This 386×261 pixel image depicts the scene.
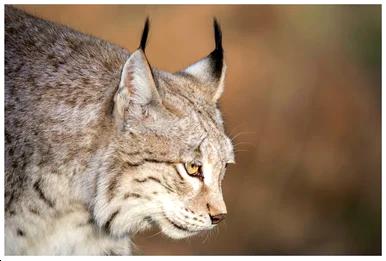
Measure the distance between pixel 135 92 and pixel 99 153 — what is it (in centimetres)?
35

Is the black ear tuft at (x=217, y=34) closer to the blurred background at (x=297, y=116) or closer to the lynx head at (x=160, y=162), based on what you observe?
the lynx head at (x=160, y=162)

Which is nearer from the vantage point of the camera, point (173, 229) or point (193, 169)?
point (193, 169)

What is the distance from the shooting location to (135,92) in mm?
4867

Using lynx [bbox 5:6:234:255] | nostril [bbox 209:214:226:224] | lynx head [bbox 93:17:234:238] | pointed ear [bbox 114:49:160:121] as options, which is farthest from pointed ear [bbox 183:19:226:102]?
nostril [bbox 209:214:226:224]

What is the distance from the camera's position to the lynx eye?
4.85 metres

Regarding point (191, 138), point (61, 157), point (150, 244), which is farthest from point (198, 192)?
point (150, 244)

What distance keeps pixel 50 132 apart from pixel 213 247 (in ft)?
19.8

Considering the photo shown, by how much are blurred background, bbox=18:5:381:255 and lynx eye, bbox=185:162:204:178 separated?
20.2 feet

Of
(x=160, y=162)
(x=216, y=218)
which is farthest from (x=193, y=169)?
(x=216, y=218)

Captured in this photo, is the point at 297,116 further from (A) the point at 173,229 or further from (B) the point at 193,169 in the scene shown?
(B) the point at 193,169

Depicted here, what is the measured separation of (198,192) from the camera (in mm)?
4898

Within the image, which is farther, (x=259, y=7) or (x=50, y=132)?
(x=259, y=7)

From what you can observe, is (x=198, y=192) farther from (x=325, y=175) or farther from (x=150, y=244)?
(x=325, y=175)

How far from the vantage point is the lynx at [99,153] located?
4.88m
